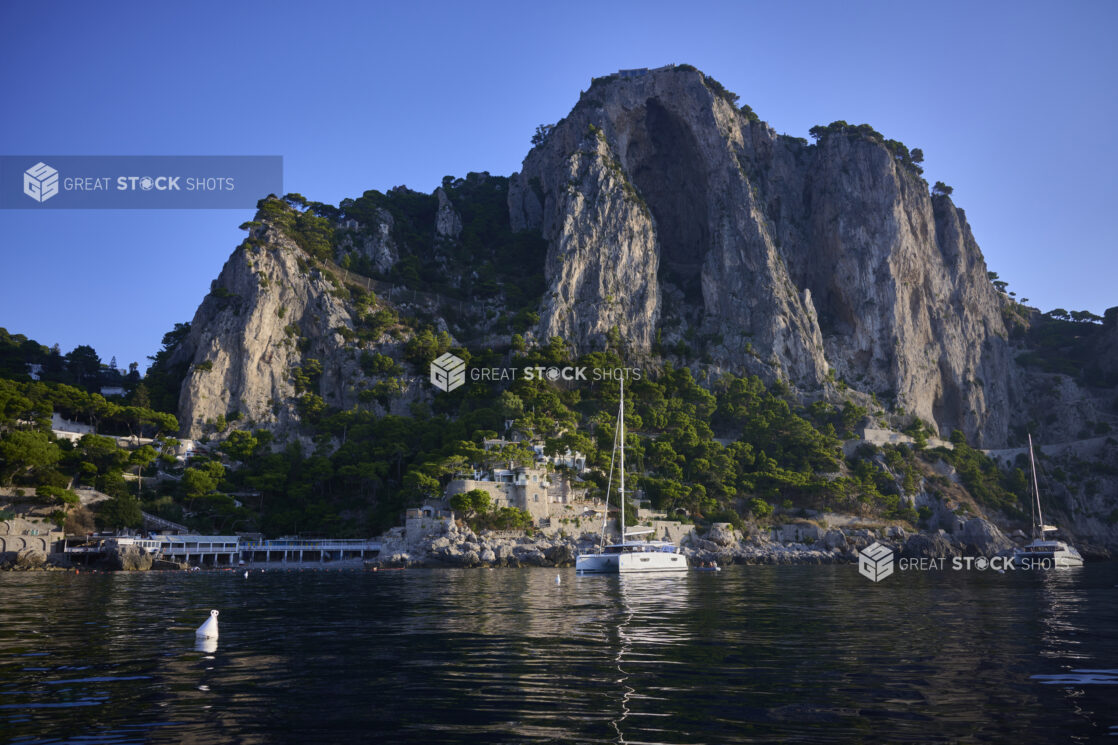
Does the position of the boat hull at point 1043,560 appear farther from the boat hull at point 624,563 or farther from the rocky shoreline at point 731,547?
the boat hull at point 624,563

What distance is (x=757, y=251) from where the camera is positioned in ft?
364

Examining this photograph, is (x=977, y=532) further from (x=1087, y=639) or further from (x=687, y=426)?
(x=1087, y=639)

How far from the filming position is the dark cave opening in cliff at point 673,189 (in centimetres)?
12031

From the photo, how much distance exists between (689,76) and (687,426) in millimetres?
65881

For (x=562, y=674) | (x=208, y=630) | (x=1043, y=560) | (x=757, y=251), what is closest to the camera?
(x=562, y=674)

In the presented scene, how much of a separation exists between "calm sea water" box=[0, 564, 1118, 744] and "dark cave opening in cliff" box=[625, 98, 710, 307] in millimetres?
102466

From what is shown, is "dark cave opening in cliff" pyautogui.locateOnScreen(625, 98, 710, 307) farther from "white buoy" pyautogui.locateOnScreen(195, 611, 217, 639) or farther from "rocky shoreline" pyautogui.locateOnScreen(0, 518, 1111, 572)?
"white buoy" pyautogui.locateOnScreen(195, 611, 217, 639)

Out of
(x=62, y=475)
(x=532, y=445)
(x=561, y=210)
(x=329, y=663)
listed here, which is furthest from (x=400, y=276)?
(x=329, y=663)

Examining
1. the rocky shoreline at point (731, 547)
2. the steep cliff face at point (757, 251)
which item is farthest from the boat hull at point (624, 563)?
the steep cliff face at point (757, 251)

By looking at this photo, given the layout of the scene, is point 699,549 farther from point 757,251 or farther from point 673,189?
point 673,189

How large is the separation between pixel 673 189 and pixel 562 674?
12221 cm

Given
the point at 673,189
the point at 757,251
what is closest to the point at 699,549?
the point at 757,251

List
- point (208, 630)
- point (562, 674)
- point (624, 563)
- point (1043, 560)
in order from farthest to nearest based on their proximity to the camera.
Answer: point (1043, 560)
point (624, 563)
point (208, 630)
point (562, 674)

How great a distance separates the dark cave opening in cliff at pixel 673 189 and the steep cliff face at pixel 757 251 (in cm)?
25
